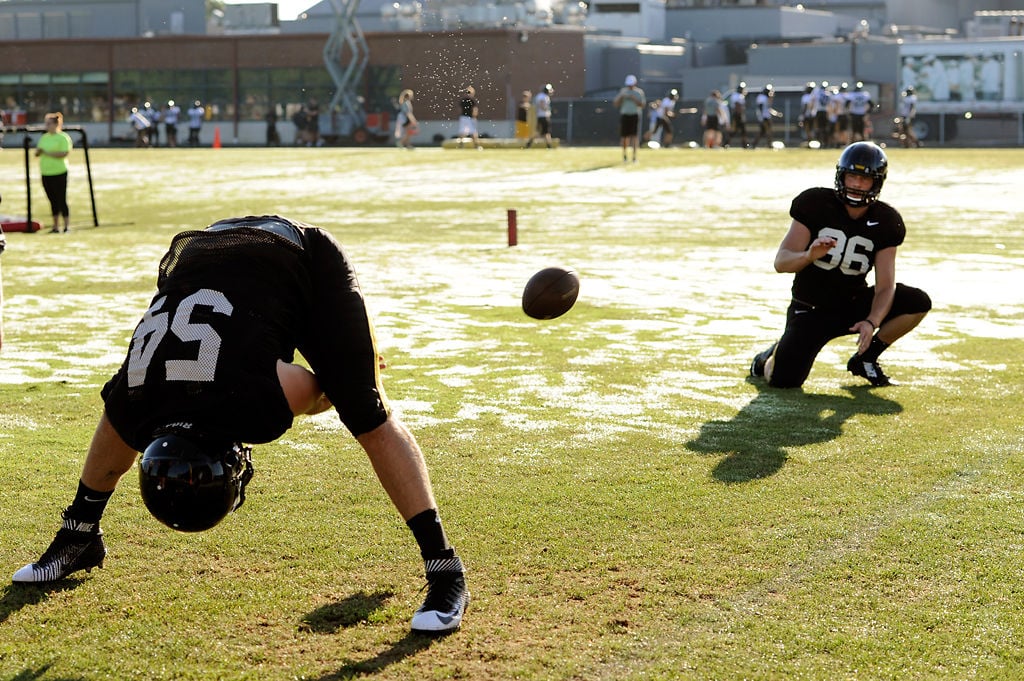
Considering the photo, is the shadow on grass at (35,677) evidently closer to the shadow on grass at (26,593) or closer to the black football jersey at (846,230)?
the shadow on grass at (26,593)

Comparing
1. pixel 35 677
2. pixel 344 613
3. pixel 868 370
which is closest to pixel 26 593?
pixel 35 677

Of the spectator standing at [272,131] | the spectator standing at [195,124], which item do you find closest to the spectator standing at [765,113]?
the spectator standing at [272,131]

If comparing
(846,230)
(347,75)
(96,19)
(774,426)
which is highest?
(96,19)

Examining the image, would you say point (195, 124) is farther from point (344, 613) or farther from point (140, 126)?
point (344, 613)

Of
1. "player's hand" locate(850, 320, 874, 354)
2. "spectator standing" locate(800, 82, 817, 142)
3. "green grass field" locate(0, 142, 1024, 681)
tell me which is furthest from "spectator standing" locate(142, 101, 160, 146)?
"player's hand" locate(850, 320, 874, 354)

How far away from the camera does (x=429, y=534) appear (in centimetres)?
464

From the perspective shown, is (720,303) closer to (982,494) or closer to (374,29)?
(982,494)

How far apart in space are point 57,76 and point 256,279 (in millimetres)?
63579

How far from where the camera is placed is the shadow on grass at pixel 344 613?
15.1 ft

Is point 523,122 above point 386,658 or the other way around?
above

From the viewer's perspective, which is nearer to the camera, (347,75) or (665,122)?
(665,122)

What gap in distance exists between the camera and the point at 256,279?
4477 millimetres

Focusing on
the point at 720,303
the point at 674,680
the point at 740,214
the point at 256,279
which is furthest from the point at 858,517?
the point at 740,214

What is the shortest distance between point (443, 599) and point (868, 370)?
15.4 ft
